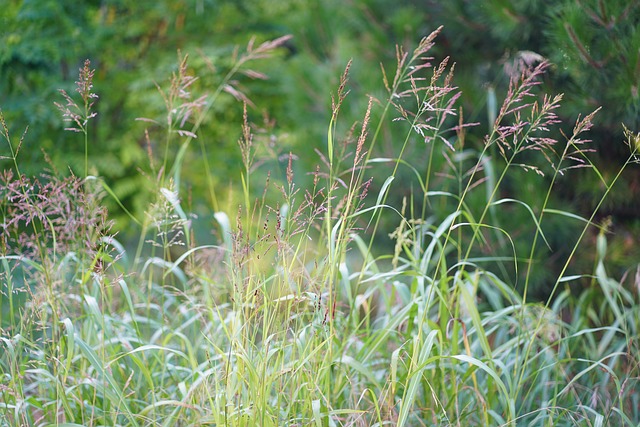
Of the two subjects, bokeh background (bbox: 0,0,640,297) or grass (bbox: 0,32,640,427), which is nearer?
grass (bbox: 0,32,640,427)

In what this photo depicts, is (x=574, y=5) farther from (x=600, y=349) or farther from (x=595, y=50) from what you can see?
(x=600, y=349)

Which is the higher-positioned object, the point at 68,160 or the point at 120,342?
the point at 120,342

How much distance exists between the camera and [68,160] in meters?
4.02

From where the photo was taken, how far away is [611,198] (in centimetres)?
293

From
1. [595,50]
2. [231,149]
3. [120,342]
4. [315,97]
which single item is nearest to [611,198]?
[595,50]

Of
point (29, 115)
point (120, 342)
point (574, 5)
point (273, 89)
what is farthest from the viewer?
point (273, 89)

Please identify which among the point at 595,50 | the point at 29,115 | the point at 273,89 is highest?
the point at 595,50

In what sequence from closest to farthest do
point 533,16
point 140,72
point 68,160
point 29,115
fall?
1. point 533,16
2. point 29,115
3. point 68,160
4. point 140,72

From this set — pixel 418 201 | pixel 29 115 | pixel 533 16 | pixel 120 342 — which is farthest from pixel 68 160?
pixel 533 16

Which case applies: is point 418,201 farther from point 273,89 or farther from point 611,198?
point 273,89

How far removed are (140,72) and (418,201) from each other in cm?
222

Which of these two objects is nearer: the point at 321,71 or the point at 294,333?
the point at 294,333

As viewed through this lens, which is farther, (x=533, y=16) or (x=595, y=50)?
(x=533, y=16)

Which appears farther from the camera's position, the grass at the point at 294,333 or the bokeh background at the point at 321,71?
the bokeh background at the point at 321,71
